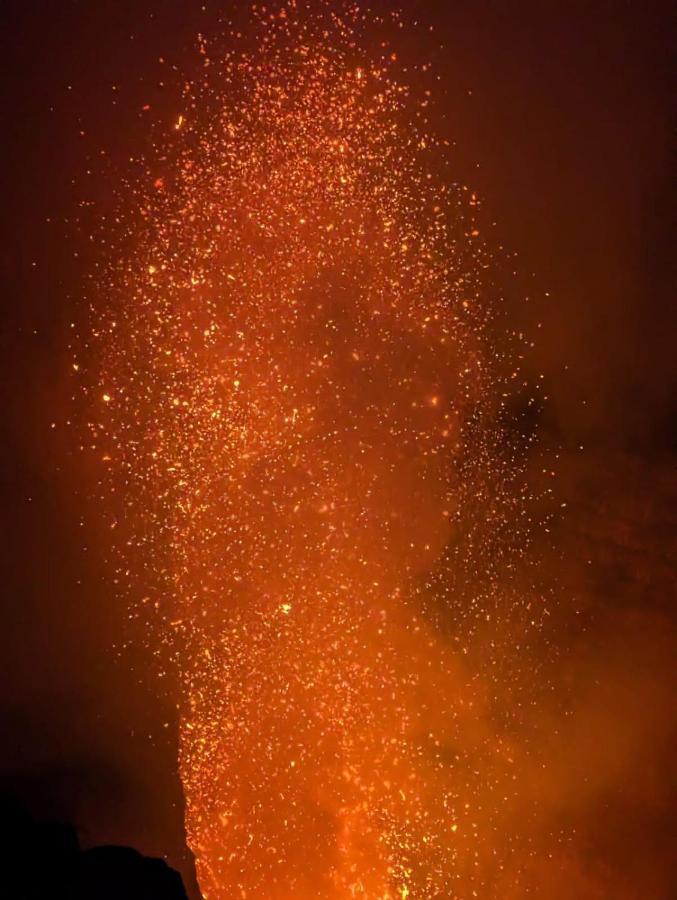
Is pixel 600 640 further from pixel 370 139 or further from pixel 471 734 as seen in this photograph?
pixel 370 139

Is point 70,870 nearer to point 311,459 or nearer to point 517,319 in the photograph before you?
point 311,459

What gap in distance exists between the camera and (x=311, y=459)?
5.33 feet

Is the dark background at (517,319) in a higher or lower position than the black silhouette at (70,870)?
higher

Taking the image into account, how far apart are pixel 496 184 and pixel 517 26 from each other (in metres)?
0.29

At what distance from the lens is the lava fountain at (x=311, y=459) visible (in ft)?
4.95

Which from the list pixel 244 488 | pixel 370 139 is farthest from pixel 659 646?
pixel 370 139

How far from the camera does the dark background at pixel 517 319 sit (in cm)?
→ 147

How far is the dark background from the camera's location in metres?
1.47

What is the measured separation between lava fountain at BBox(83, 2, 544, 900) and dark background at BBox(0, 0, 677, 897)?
86 millimetres

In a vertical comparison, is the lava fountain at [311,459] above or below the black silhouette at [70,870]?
above

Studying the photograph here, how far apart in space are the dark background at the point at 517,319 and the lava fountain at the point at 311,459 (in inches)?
3.4

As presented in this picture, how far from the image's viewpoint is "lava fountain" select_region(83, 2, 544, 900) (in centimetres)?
151

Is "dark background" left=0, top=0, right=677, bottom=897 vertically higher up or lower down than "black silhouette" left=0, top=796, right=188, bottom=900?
higher up

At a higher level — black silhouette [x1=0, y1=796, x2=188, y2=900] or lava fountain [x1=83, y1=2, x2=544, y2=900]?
lava fountain [x1=83, y1=2, x2=544, y2=900]
